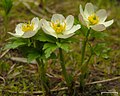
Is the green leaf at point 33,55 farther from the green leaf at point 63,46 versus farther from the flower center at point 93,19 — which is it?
the flower center at point 93,19

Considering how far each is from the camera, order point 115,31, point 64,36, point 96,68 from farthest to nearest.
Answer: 1. point 115,31
2. point 96,68
3. point 64,36

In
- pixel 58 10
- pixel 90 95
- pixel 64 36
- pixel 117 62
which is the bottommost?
pixel 90 95

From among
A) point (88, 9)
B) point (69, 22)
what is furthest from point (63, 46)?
point (88, 9)

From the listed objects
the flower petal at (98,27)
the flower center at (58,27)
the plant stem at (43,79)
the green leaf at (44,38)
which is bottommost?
the plant stem at (43,79)

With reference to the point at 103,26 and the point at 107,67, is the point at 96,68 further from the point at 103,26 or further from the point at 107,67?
the point at 103,26

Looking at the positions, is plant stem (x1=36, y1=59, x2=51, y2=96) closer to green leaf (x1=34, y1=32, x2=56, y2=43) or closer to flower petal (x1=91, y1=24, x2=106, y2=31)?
green leaf (x1=34, y1=32, x2=56, y2=43)

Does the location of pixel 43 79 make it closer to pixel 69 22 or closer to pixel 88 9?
pixel 69 22

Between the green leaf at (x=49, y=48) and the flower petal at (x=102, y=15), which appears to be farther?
the flower petal at (x=102, y=15)

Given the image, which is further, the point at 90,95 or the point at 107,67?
the point at 107,67

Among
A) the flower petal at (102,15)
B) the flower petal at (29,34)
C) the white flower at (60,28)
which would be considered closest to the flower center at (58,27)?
the white flower at (60,28)

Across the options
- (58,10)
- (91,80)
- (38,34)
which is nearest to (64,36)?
(38,34)

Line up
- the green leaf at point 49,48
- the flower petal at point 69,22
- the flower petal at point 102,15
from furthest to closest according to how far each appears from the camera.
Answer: the flower petal at point 102,15 < the flower petal at point 69,22 < the green leaf at point 49,48
